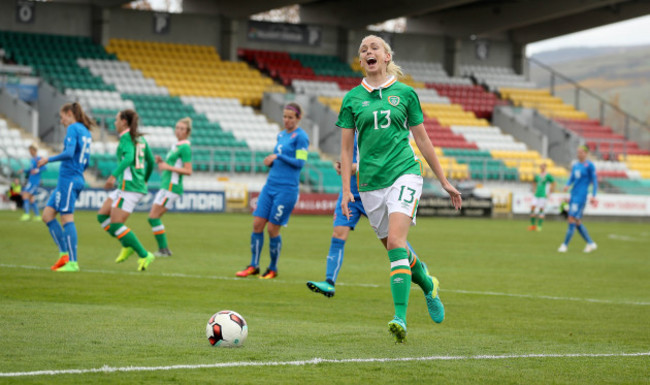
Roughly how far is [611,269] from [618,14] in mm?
35760

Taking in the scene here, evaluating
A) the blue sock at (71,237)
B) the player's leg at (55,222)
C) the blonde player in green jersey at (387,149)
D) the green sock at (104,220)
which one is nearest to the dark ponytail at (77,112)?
the player's leg at (55,222)

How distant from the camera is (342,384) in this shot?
6062 mm

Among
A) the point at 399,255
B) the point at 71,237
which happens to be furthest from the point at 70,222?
the point at 399,255

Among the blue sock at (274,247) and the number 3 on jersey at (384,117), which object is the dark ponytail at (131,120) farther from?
the number 3 on jersey at (384,117)

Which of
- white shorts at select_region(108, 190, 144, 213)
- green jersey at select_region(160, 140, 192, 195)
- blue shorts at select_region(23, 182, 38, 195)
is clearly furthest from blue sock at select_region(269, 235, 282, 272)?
blue shorts at select_region(23, 182, 38, 195)

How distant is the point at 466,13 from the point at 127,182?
41686mm

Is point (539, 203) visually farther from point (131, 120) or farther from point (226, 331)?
point (226, 331)

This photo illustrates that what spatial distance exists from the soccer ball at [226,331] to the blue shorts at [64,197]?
6203mm

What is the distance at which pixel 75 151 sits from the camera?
13062 millimetres

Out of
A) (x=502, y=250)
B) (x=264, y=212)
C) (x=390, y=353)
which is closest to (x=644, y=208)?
(x=502, y=250)

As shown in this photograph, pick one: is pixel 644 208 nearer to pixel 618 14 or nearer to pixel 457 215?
pixel 457 215

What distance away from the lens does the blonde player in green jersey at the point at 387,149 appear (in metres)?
8.02

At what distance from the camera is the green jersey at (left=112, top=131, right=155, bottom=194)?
548 inches

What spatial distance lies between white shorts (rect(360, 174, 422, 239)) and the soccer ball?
1.54 metres
